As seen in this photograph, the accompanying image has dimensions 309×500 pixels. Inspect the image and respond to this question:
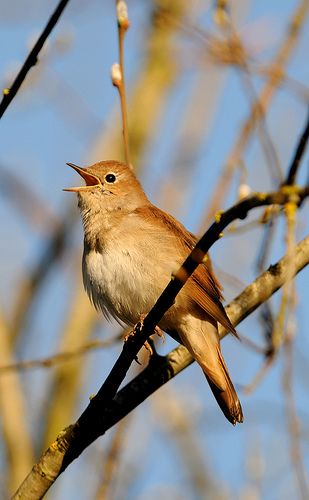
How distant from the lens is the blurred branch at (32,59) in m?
2.62

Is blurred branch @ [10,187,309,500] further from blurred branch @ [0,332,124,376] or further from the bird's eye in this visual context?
the bird's eye

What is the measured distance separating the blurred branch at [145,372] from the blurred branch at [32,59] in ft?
3.67

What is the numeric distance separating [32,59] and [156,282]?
68.4 inches

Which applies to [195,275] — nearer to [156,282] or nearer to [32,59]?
[156,282]

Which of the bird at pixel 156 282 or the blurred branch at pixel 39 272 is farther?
the blurred branch at pixel 39 272

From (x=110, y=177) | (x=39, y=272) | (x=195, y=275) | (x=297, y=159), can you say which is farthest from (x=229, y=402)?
(x=39, y=272)

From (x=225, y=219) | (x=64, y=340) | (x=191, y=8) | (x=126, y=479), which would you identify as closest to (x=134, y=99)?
(x=191, y=8)

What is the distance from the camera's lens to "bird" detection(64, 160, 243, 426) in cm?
407

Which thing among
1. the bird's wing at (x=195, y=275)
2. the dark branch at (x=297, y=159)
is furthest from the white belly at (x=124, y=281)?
the dark branch at (x=297, y=159)

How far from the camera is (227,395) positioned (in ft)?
13.7

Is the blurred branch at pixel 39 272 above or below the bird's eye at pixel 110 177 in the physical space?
above

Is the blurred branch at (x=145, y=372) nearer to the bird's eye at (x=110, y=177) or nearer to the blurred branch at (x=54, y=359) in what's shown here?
the blurred branch at (x=54, y=359)

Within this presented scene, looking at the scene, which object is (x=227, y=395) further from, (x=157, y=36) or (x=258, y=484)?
(x=157, y=36)

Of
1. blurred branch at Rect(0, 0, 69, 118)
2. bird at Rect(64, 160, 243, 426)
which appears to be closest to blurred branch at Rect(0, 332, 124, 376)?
bird at Rect(64, 160, 243, 426)
